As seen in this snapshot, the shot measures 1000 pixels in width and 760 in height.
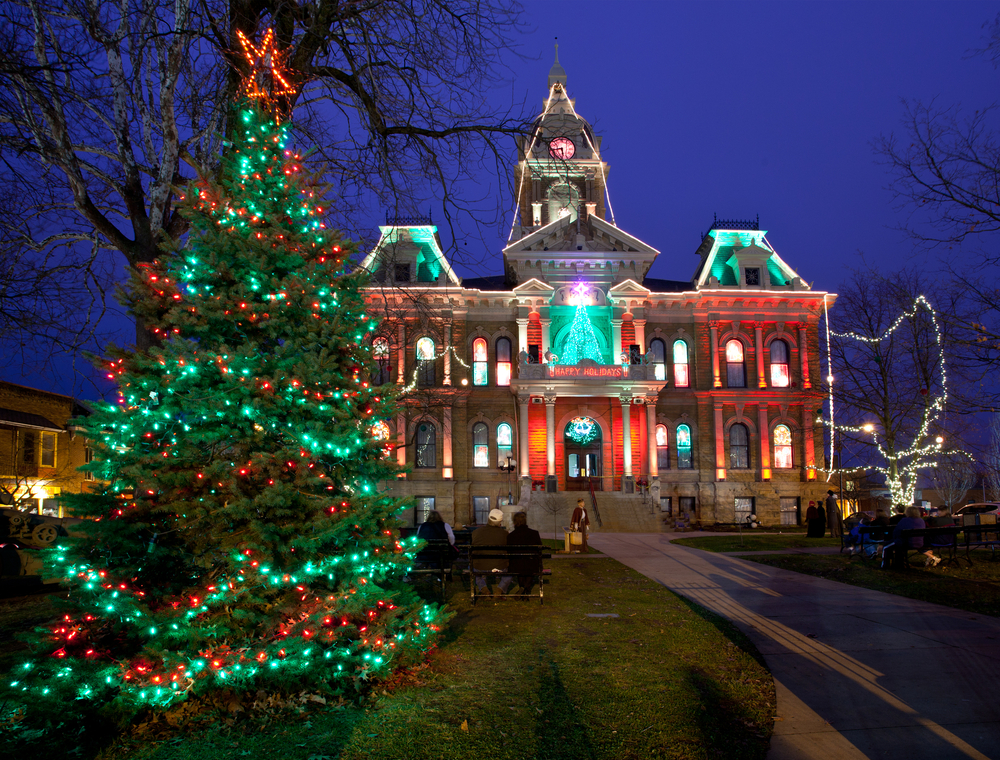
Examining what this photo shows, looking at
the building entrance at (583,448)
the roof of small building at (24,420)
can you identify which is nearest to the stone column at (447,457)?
the building entrance at (583,448)

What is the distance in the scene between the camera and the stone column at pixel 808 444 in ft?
105

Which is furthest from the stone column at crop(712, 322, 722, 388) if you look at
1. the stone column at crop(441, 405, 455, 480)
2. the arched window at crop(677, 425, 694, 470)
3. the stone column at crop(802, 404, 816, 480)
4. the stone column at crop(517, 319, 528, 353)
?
the stone column at crop(441, 405, 455, 480)

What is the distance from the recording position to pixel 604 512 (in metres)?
27.3

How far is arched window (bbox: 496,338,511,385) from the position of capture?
32406mm

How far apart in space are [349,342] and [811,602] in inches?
304

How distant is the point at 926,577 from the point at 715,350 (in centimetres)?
2202

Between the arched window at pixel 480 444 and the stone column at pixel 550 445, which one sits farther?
the arched window at pixel 480 444

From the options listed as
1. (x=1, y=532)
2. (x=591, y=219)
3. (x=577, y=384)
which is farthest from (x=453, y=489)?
(x=1, y=532)

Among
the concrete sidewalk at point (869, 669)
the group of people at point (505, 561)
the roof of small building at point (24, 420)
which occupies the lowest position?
the concrete sidewalk at point (869, 669)

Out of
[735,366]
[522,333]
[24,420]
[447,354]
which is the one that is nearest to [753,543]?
[735,366]

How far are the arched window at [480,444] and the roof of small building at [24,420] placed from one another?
61.6 feet

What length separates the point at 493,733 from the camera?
4527 mm

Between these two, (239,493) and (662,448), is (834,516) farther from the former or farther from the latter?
(239,493)

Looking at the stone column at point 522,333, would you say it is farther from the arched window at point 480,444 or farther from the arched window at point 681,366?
the arched window at point 681,366
